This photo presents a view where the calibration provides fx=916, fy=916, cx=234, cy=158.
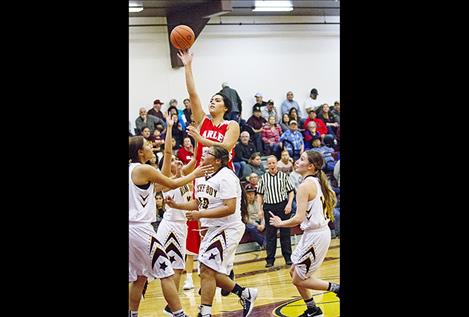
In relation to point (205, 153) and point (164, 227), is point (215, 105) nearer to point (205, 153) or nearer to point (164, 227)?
point (205, 153)

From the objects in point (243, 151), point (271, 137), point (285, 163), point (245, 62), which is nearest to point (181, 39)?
point (243, 151)

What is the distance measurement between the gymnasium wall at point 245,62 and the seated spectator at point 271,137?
0.25 m

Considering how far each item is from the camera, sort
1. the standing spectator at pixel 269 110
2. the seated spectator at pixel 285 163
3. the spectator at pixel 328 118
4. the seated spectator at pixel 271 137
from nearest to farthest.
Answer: the seated spectator at pixel 285 163
the seated spectator at pixel 271 137
the standing spectator at pixel 269 110
the spectator at pixel 328 118

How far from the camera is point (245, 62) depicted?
9625 millimetres

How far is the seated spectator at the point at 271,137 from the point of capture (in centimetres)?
821

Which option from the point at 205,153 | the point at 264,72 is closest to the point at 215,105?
the point at 205,153

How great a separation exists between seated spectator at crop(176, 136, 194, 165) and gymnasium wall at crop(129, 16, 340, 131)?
0.92 ft

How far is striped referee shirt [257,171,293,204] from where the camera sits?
6.63 metres

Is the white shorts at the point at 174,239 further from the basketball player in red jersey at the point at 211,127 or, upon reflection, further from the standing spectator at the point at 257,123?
the standing spectator at the point at 257,123

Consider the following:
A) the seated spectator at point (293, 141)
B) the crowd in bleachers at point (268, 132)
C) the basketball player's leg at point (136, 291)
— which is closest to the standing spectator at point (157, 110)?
the crowd in bleachers at point (268, 132)

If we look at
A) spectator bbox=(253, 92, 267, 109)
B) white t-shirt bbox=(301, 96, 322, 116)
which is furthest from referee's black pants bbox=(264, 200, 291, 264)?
white t-shirt bbox=(301, 96, 322, 116)
